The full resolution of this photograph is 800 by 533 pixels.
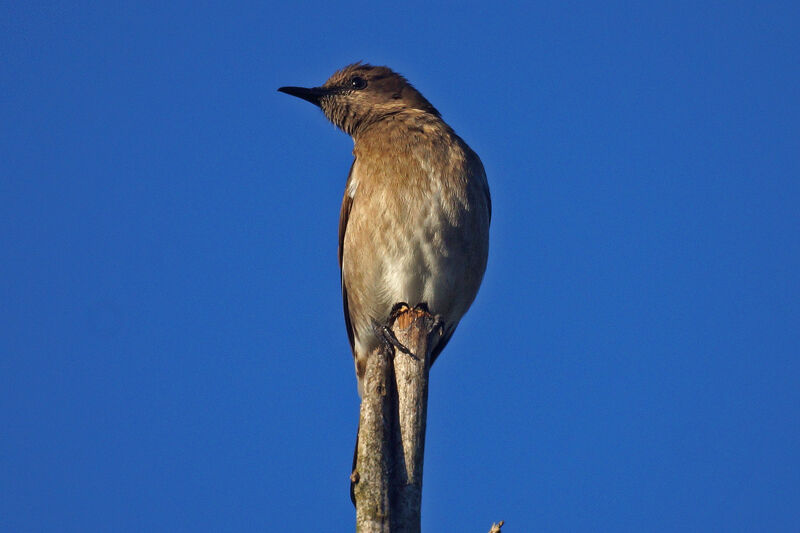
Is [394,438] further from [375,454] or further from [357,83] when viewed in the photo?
[357,83]

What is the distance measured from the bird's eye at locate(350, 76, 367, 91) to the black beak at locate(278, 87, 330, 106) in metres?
0.24

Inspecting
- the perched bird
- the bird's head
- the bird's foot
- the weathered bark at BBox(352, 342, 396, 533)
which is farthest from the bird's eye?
the weathered bark at BBox(352, 342, 396, 533)

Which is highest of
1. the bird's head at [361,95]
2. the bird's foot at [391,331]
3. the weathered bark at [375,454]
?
the bird's head at [361,95]

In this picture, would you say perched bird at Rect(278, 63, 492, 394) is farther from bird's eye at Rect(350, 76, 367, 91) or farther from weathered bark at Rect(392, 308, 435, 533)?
bird's eye at Rect(350, 76, 367, 91)

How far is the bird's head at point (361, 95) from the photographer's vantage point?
7578 millimetres

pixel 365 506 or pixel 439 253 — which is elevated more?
pixel 439 253

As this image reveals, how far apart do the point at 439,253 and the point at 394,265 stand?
13.2 inches

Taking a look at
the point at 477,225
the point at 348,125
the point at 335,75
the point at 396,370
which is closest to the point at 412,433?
the point at 396,370

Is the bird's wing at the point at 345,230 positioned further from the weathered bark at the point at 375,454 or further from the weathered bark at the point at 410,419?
the weathered bark at the point at 375,454

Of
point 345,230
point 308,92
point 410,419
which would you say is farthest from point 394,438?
point 308,92

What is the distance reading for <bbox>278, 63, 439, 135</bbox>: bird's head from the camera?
7.58 metres

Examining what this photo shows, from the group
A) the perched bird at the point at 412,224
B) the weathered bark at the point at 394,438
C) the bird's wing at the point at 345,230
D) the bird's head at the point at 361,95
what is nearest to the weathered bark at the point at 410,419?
the weathered bark at the point at 394,438

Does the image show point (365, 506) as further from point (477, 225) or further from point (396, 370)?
point (477, 225)

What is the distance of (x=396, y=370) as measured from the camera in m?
5.39
